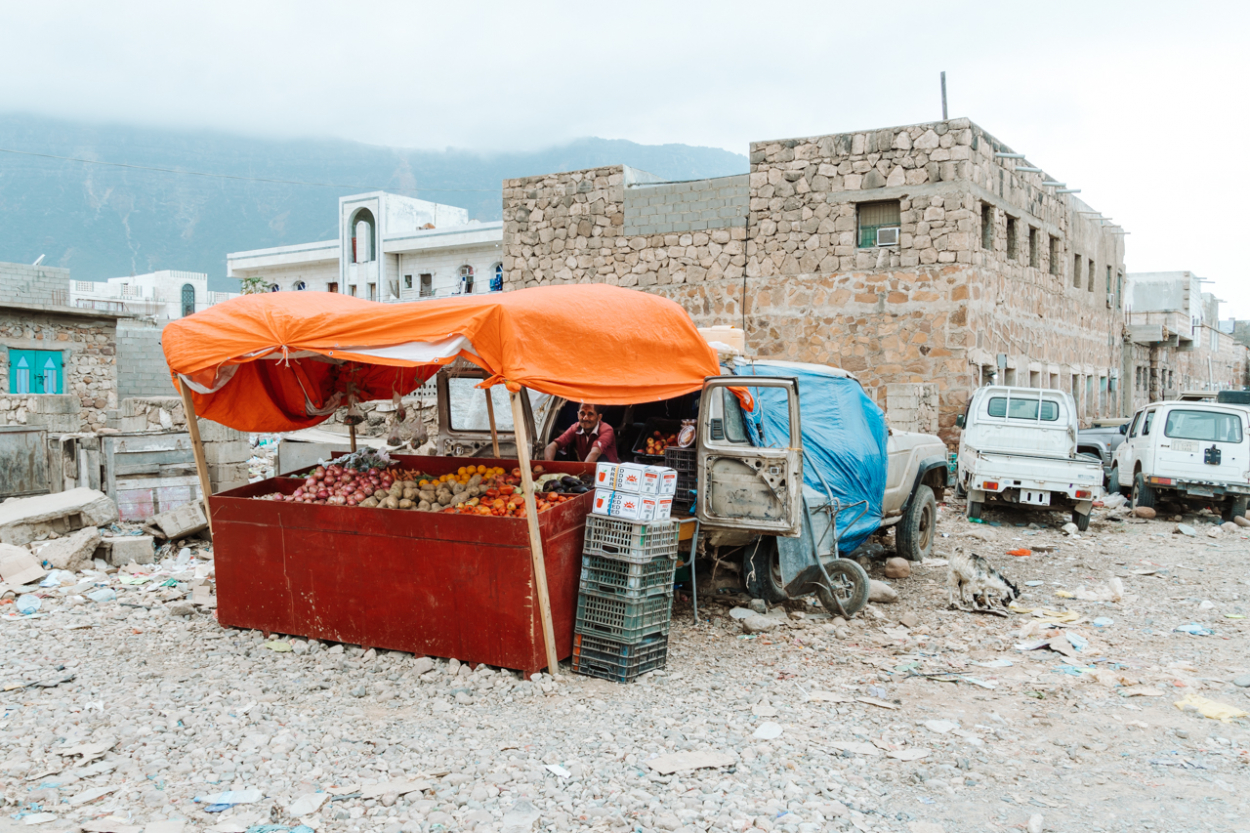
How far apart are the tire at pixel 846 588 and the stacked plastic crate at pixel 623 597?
1.96 metres

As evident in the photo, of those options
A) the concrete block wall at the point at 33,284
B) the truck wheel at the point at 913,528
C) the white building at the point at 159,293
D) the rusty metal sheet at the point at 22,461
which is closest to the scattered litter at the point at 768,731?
the truck wheel at the point at 913,528

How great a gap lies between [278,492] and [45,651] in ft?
6.42

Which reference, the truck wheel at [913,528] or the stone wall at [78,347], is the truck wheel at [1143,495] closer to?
the truck wheel at [913,528]

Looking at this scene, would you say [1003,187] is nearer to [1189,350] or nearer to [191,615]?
[191,615]

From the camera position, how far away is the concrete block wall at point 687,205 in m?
17.6

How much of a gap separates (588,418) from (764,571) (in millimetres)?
2033

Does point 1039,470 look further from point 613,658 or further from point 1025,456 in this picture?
point 613,658

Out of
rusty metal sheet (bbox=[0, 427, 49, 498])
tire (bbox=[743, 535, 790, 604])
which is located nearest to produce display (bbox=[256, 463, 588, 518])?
tire (bbox=[743, 535, 790, 604])

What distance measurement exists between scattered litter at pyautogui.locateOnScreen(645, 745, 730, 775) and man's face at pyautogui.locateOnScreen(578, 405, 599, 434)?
3.87 metres

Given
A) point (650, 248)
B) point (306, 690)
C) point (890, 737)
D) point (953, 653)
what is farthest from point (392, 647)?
point (650, 248)

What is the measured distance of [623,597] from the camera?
575cm

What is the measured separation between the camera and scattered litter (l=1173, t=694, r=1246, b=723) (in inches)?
214

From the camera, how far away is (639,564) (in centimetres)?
570

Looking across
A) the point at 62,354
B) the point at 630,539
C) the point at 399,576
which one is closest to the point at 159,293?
the point at 62,354
